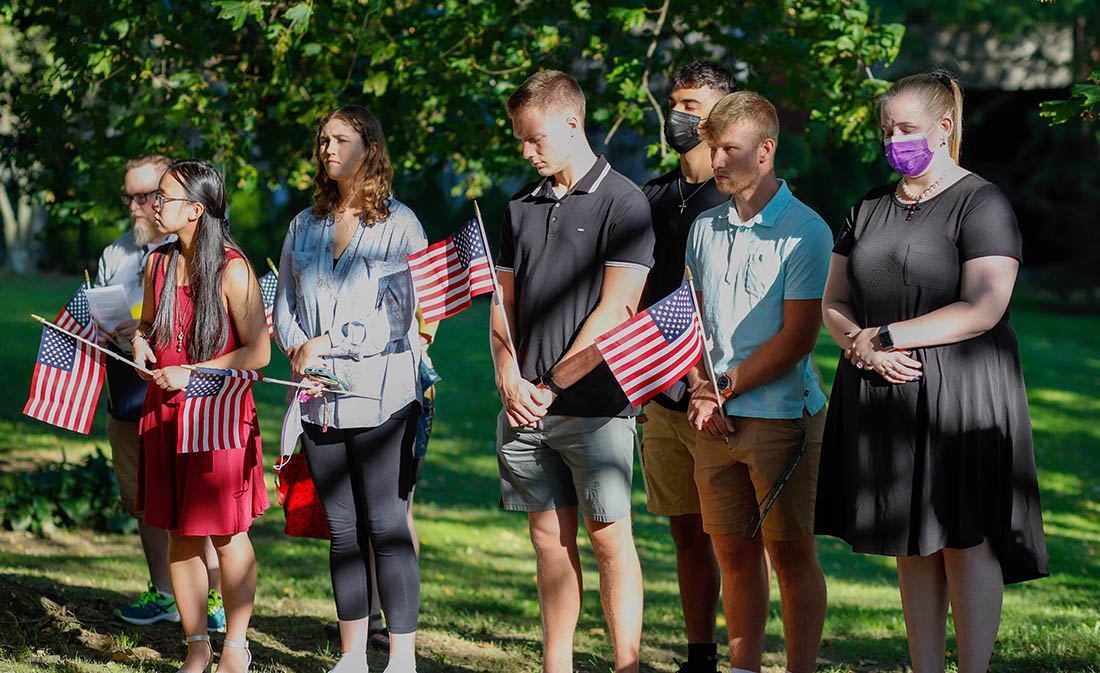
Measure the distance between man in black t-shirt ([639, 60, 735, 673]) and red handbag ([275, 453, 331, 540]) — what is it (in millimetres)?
1367

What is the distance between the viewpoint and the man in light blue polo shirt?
161 inches

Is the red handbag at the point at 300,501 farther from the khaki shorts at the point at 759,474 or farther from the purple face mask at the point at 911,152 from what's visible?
the purple face mask at the point at 911,152

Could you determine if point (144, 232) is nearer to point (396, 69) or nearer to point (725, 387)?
point (396, 69)

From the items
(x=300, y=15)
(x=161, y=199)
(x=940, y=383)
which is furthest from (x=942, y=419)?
(x=300, y=15)

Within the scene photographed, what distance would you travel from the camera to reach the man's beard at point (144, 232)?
207 inches

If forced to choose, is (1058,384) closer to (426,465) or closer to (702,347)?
(426,465)

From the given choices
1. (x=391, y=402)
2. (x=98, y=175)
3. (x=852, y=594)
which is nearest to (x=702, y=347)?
(x=391, y=402)

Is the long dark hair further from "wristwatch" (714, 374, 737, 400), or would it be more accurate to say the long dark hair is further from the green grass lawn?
"wristwatch" (714, 374, 737, 400)

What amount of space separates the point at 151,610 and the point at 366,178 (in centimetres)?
245

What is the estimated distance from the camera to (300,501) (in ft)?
15.8

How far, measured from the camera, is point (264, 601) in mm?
6387

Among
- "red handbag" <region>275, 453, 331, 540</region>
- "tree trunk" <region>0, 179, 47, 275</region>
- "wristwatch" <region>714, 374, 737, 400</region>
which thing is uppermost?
"tree trunk" <region>0, 179, 47, 275</region>

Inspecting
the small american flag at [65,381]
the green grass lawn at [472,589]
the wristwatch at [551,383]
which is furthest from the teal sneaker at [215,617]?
the wristwatch at [551,383]

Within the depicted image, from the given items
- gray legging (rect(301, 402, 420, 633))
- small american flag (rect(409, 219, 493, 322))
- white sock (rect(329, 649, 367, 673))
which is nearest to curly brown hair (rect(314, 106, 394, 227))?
small american flag (rect(409, 219, 493, 322))
